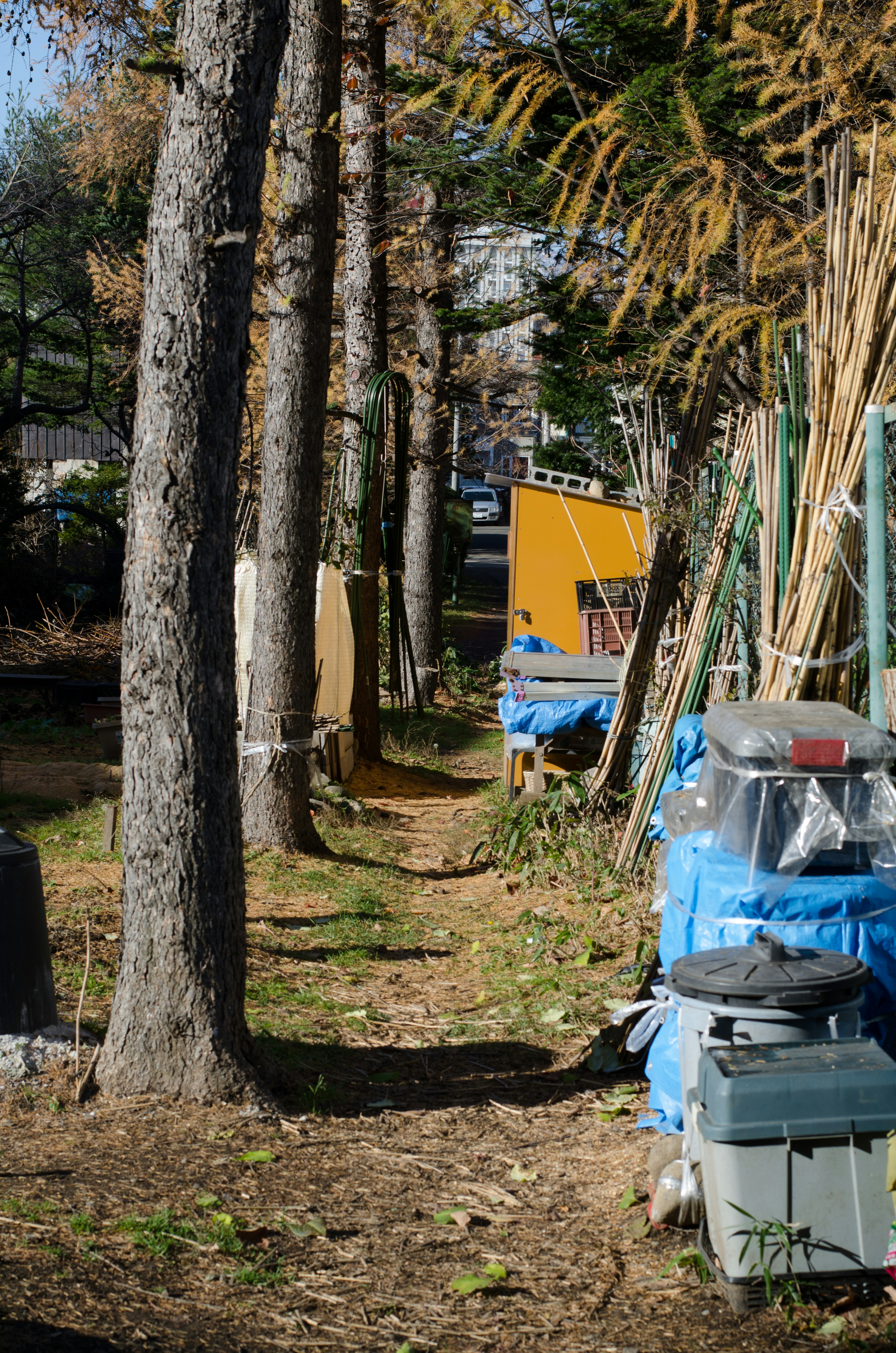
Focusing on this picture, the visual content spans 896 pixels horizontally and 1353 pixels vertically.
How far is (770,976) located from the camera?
293 cm

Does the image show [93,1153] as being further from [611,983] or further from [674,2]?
[674,2]

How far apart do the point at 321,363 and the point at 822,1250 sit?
6.57 m

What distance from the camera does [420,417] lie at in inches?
601

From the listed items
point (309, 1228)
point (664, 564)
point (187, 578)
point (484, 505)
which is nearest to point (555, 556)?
point (664, 564)

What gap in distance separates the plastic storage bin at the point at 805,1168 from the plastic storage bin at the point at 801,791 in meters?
0.85

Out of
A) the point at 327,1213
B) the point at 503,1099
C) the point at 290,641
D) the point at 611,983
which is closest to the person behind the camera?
the point at 327,1213

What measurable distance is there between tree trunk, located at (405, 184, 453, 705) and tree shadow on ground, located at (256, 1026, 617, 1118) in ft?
32.8

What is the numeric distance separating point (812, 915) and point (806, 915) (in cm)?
2

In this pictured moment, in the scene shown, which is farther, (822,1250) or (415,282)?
(415,282)

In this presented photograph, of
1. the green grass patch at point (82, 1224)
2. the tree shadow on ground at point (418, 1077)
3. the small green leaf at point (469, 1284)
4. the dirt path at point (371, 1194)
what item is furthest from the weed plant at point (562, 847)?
the green grass patch at point (82, 1224)

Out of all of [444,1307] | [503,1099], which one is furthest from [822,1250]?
[503,1099]

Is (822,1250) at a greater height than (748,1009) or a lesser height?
lesser

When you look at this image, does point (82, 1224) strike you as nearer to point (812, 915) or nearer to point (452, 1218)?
point (452, 1218)

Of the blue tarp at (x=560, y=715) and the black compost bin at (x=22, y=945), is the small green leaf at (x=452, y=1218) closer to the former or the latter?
the black compost bin at (x=22, y=945)
